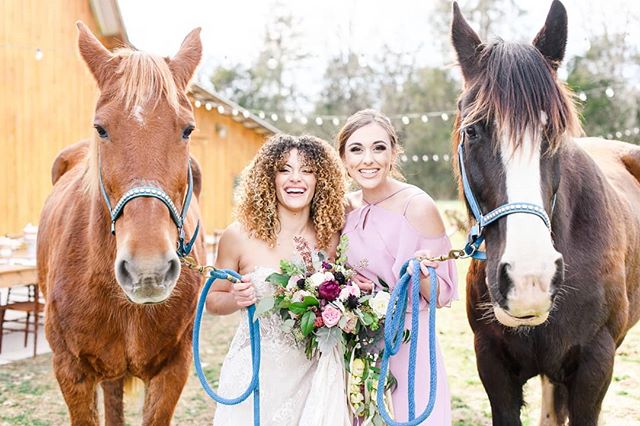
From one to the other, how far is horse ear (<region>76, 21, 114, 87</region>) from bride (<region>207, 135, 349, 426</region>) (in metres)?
0.77

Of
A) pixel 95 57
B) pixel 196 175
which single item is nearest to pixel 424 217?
pixel 95 57

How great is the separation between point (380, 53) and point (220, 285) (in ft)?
98.8

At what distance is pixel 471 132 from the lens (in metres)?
2.14

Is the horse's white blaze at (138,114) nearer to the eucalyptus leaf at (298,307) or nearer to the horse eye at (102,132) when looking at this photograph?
the horse eye at (102,132)

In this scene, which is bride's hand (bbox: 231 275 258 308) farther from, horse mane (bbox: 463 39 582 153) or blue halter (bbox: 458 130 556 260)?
horse mane (bbox: 463 39 582 153)

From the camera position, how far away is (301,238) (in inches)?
106

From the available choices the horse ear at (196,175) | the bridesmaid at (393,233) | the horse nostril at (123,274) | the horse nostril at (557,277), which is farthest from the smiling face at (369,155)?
the horse ear at (196,175)

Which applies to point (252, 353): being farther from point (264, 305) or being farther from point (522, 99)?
point (522, 99)

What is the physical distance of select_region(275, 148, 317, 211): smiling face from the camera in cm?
270

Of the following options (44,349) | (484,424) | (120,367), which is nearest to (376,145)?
(120,367)

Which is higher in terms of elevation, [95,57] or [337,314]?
[95,57]

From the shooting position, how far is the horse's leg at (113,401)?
364 centimetres

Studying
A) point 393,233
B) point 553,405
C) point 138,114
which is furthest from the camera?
point 553,405

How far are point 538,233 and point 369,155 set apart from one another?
0.93m
